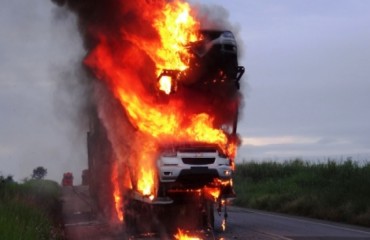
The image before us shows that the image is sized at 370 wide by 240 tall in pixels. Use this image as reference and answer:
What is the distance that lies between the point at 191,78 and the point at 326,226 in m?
6.96

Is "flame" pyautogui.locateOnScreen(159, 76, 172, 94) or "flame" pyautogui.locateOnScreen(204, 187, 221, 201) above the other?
"flame" pyautogui.locateOnScreen(159, 76, 172, 94)

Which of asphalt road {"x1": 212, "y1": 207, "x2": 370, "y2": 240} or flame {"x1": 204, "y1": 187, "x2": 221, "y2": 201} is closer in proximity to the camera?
asphalt road {"x1": 212, "y1": 207, "x2": 370, "y2": 240}

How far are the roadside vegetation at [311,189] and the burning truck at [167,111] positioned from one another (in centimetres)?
769

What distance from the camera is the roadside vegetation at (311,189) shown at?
24906mm

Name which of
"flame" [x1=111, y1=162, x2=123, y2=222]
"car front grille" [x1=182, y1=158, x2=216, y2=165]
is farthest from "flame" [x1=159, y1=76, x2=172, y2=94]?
"flame" [x1=111, y1=162, x2=123, y2=222]

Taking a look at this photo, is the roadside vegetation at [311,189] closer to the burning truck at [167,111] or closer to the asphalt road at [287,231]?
the asphalt road at [287,231]

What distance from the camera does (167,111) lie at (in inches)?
692

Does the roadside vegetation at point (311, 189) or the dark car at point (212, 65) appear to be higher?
the dark car at point (212, 65)

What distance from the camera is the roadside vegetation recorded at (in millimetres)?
24906

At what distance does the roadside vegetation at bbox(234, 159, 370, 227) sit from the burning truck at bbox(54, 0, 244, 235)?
769 centimetres

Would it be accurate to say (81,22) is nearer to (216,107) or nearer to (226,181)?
(216,107)

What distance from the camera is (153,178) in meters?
16.8

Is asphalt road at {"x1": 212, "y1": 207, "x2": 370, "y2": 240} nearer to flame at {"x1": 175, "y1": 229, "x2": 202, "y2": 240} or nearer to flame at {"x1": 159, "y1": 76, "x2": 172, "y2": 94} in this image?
flame at {"x1": 175, "y1": 229, "x2": 202, "y2": 240}

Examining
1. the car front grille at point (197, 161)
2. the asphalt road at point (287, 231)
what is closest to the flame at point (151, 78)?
the car front grille at point (197, 161)
